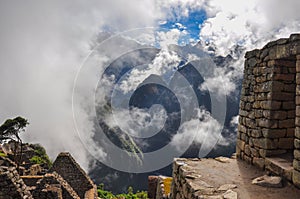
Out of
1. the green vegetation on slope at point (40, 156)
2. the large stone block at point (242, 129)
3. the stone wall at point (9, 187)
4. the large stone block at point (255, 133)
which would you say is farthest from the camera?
the green vegetation on slope at point (40, 156)

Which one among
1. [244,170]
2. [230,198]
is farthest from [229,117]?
[230,198]

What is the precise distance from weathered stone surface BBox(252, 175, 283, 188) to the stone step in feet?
0.38

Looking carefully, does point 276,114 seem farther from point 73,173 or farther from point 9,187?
point 73,173

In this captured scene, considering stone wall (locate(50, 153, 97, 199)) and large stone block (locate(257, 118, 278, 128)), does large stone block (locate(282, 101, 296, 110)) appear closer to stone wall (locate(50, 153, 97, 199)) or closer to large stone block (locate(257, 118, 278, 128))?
large stone block (locate(257, 118, 278, 128))

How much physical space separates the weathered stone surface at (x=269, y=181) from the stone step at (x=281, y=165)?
0.38 feet

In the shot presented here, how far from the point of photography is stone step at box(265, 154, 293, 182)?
3709 millimetres

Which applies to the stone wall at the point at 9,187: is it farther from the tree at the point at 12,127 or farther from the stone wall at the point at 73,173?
the tree at the point at 12,127

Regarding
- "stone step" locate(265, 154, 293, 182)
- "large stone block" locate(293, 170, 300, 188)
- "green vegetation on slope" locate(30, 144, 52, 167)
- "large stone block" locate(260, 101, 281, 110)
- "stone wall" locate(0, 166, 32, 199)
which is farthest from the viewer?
"green vegetation on slope" locate(30, 144, 52, 167)

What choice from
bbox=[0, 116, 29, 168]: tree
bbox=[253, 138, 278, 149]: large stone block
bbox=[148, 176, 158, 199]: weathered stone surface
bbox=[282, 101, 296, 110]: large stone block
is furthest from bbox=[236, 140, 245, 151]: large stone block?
bbox=[0, 116, 29, 168]: tree

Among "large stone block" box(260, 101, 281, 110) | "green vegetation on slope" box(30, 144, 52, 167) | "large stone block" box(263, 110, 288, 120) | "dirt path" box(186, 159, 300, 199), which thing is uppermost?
"large stone block" box(260, 101, 281, 110)

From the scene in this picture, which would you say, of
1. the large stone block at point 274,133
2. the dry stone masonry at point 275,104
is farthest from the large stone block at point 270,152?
the large stone block at point 274,133

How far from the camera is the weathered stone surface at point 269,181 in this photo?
11.9ft

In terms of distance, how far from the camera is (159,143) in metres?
21.5

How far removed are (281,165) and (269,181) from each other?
0.36m
